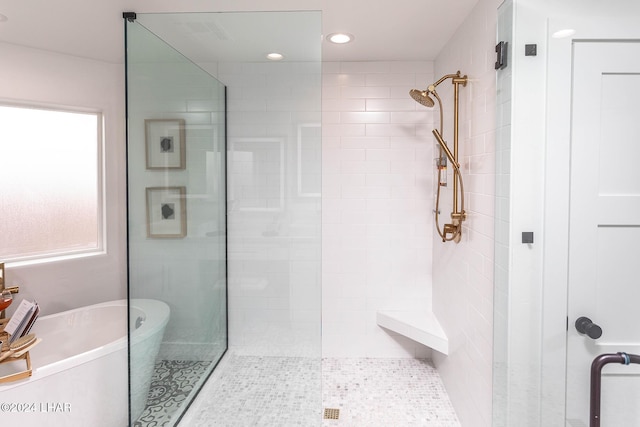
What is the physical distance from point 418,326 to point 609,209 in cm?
148

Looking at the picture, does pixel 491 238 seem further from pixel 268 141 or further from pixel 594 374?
pixel 268 141

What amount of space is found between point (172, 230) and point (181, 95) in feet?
2.23

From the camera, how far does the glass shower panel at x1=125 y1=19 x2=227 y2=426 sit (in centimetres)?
168

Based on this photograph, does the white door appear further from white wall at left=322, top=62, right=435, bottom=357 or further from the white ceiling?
white wall at left=322, top=62, right=435, bottom=357

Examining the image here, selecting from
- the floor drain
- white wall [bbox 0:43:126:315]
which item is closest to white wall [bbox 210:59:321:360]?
the floor drain

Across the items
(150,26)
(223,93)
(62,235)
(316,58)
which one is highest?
(150,26)

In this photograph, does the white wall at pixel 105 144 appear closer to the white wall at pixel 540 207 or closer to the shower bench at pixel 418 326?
the shower bench at pixel 418 326

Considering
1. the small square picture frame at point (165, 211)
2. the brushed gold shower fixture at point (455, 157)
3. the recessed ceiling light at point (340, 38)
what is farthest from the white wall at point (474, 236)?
the small square picture frame at point (165, 211)

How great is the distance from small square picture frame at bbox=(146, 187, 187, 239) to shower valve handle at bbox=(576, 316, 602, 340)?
6.00 ft

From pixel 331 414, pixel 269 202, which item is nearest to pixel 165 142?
pixel 269 202

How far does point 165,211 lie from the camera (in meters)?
1.76

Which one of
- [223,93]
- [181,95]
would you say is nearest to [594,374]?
[223,93]

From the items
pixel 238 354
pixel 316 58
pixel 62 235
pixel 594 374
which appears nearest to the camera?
pixel 594 374

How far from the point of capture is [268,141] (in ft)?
5.12
